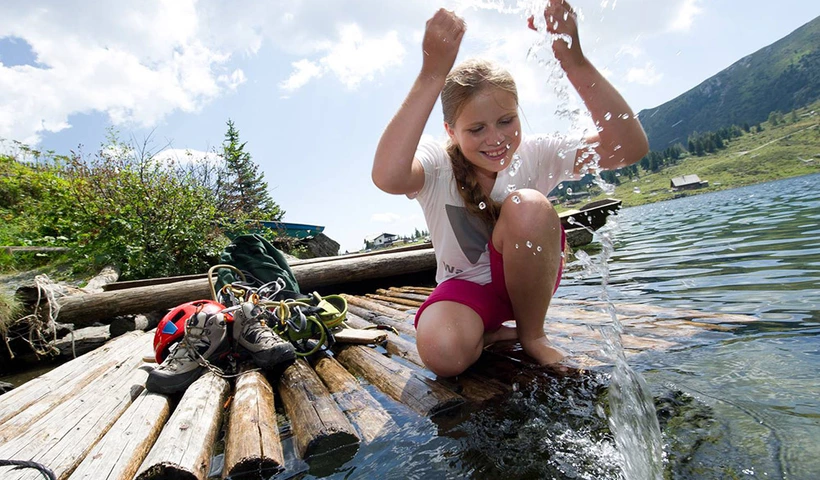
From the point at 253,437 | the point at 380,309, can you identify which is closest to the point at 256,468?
the point at 253,437

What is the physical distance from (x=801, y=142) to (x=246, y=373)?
121m

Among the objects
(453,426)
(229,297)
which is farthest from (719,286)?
(229,297)

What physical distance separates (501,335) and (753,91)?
178 meters

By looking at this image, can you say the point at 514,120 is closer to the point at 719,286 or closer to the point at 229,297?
the point at 229,297

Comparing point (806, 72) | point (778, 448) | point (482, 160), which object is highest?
point (806, 72)

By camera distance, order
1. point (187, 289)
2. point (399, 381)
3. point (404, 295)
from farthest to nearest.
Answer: point (404, 295) → point (187, 289) → point (399, 381)

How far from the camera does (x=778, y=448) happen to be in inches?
49.2

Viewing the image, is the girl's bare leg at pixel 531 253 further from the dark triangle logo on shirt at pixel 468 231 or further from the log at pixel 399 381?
the log at pixel 399 381

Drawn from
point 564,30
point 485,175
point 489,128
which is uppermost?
point 564,30

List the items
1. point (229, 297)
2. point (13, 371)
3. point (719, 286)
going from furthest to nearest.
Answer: point (13, 371) → point (719, 286) → point (229, 297)

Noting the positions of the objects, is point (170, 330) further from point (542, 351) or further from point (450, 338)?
point (542, 351)

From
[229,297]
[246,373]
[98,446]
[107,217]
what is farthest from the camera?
[107,217]

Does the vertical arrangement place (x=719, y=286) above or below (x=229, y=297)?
below

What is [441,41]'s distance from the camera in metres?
1.97
